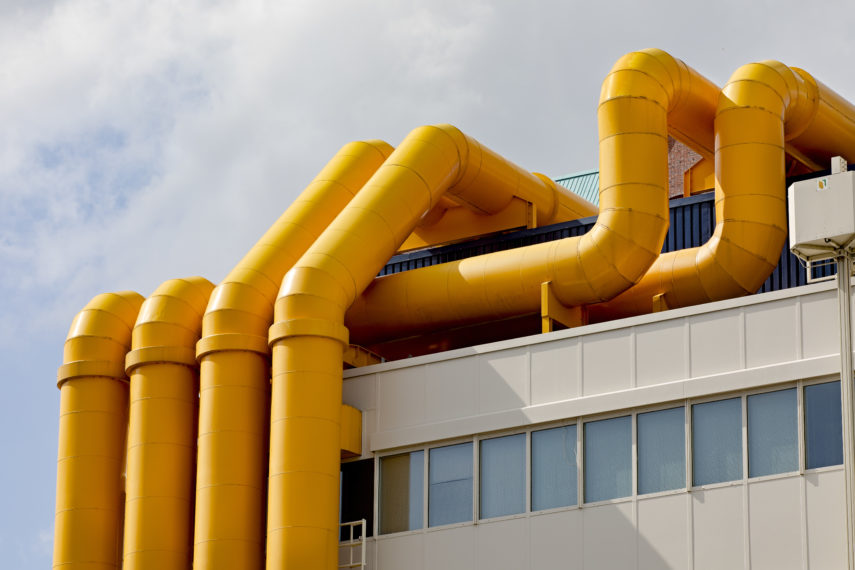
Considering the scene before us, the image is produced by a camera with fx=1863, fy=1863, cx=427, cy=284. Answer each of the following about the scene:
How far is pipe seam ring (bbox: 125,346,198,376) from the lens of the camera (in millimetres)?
41531

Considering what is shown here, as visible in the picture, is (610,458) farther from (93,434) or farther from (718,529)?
(93,434)

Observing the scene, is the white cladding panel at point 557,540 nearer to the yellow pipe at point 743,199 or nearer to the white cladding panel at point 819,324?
the white cladding panel at point 819,324

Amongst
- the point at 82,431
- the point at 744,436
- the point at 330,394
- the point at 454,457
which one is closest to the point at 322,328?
the point at 330,394

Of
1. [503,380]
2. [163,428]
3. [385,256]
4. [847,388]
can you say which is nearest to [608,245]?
[503,380]

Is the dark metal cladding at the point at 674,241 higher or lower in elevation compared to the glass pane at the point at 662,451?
higher

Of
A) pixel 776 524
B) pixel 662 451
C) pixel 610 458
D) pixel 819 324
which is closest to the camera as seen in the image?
pixel 776 524

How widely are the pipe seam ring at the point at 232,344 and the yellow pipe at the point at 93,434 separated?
3.24m

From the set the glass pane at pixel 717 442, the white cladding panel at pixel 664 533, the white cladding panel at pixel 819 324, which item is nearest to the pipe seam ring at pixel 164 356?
the white cladding panel at pixel 664 533

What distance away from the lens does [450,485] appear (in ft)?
130

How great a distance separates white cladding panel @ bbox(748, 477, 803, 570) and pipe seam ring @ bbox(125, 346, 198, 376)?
43.1 ft

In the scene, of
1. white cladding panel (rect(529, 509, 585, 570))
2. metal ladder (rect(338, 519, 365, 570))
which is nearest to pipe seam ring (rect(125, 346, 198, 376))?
metal ladder (rect(338, 519, 365, 570))

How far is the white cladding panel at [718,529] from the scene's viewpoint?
35.5 meters

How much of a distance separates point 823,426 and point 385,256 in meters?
11.5

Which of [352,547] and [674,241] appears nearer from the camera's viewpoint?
[352,547]
